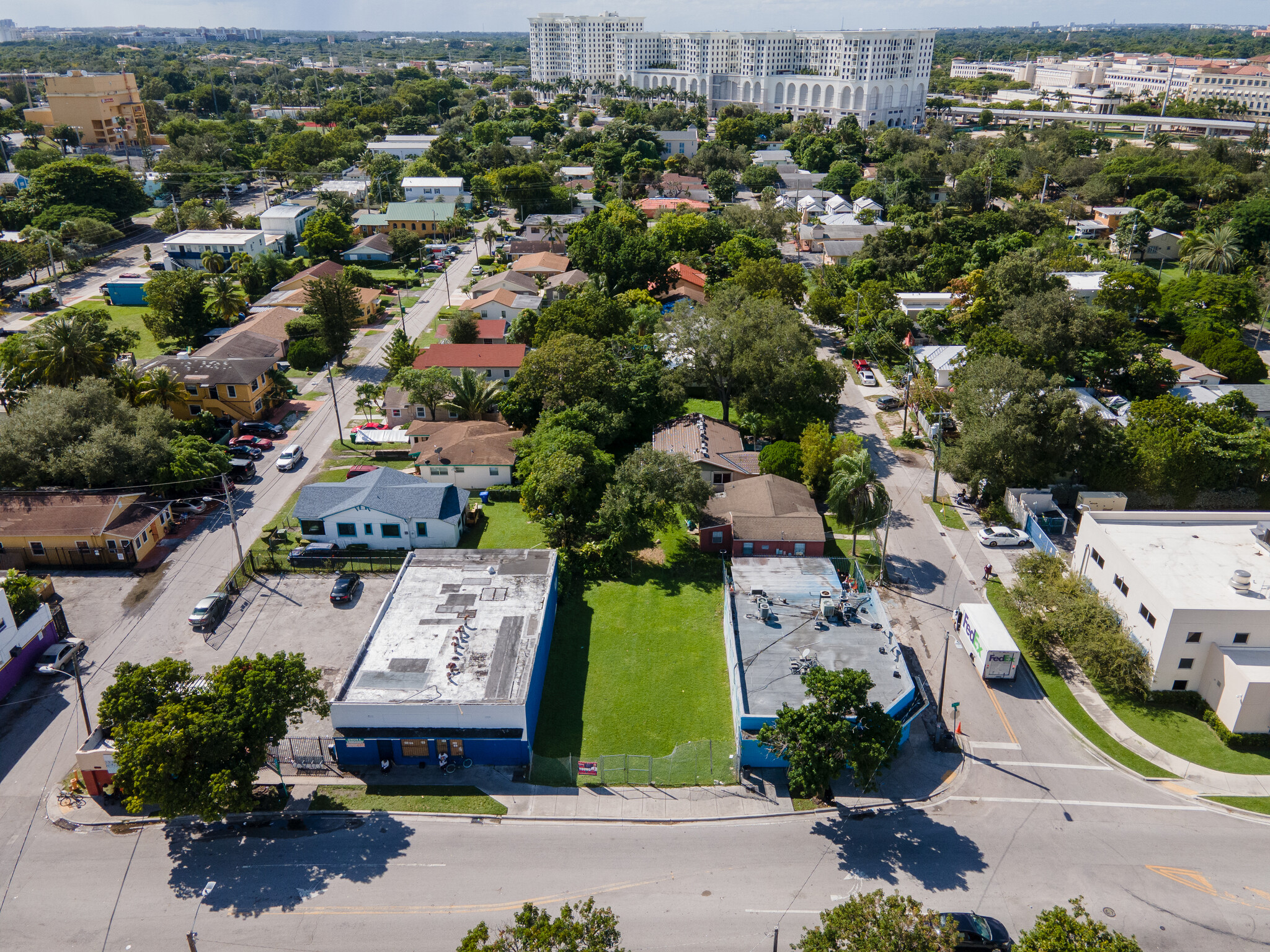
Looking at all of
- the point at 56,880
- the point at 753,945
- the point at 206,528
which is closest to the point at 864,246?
the point at 206,528

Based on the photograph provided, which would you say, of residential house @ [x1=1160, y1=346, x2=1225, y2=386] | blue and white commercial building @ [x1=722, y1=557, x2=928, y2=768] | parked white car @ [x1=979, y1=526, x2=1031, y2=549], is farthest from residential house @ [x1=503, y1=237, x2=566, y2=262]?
blue and white commercial building @ [x1=722, y1=557, x2=928, y2=768]

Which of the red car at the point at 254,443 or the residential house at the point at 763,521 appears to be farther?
the red car at the point at 254,443

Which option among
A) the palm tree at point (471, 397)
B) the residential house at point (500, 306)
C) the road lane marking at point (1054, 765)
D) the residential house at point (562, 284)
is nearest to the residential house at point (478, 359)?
the palm tree at point (471, 397)

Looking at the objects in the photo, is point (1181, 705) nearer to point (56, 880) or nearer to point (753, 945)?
point (753, 945)

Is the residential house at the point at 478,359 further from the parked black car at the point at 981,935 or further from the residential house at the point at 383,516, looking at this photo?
the parked black car at the point at 981,935

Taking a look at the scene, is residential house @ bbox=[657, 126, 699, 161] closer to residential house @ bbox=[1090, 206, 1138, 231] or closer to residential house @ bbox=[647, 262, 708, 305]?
residential house @ bbox=[1090, 206, 1138, 231]

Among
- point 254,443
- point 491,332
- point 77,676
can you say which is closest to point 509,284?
point 491,332
